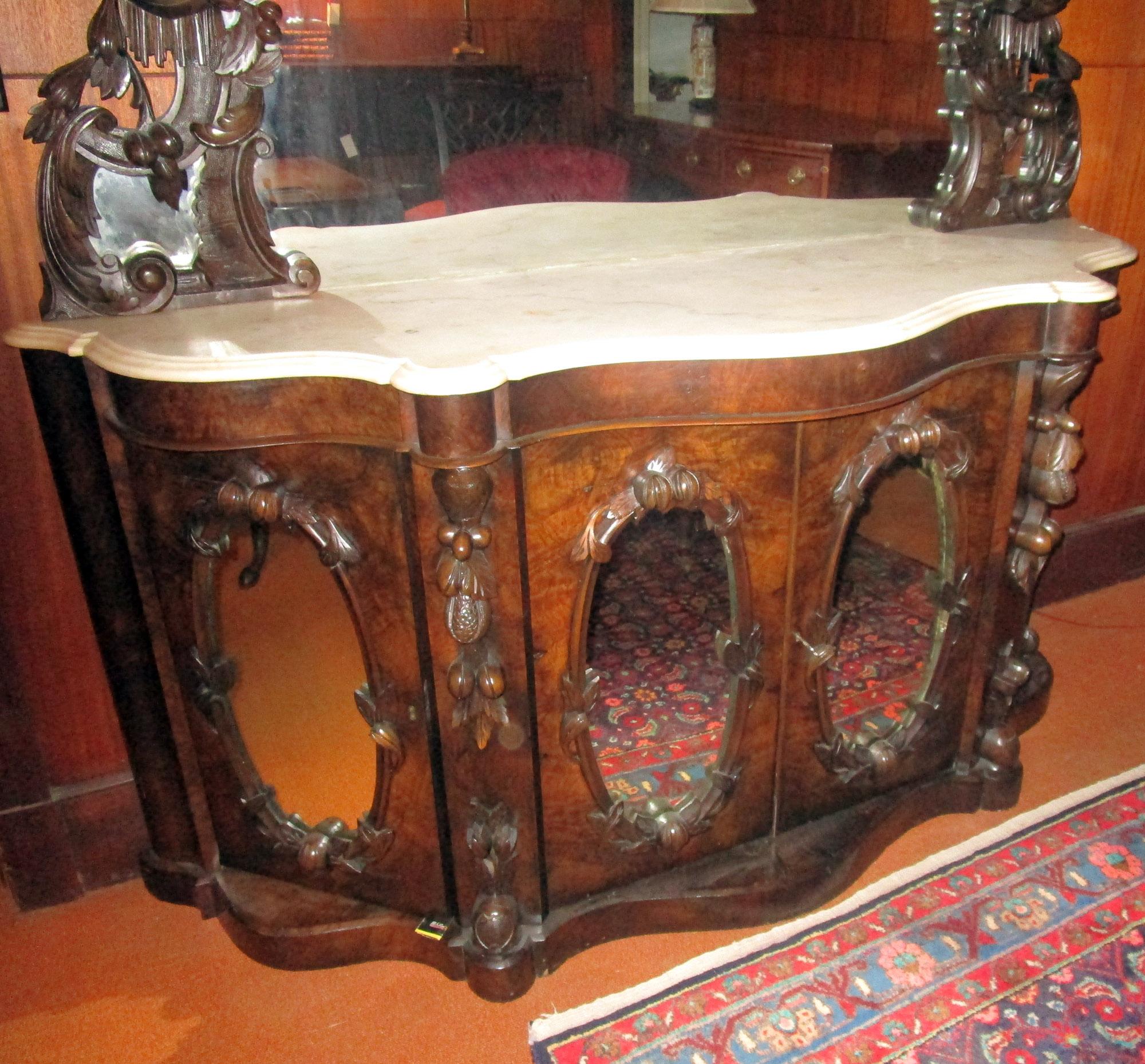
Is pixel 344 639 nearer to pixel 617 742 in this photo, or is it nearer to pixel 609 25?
pixel 617 742

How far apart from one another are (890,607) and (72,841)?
4.51 ft

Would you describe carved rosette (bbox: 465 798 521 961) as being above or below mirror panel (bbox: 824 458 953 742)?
below

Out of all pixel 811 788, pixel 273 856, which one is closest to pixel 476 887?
pixel 273 856

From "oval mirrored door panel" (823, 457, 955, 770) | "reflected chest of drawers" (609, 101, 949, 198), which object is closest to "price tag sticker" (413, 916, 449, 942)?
"oval mirrored door panel" (823, 457, 955, 770)

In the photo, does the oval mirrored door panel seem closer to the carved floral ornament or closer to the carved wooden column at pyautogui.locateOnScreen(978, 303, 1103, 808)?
the carved wooden column at pyautogui.locateOnScreen(978, 303, 1103, 808)

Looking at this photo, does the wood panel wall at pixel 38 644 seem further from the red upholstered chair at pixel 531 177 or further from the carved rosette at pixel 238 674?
the red upholstered chair at pixel 531 177

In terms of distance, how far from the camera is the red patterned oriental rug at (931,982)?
4.58 feet

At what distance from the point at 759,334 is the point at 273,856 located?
1042mm

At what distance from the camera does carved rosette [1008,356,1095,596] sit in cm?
149

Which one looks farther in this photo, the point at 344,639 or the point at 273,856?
the point at 273,856

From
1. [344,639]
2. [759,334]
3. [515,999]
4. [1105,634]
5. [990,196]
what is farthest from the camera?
[1105,634]

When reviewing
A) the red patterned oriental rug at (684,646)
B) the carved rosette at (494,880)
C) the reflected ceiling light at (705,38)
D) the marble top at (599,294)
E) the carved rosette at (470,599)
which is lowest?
the carved rosette at (494,880)

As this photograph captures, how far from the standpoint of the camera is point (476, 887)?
4.68 ft

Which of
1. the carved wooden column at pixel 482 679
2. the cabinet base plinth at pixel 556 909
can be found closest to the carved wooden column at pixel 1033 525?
the cabinet base plinth at pixel 556 909
